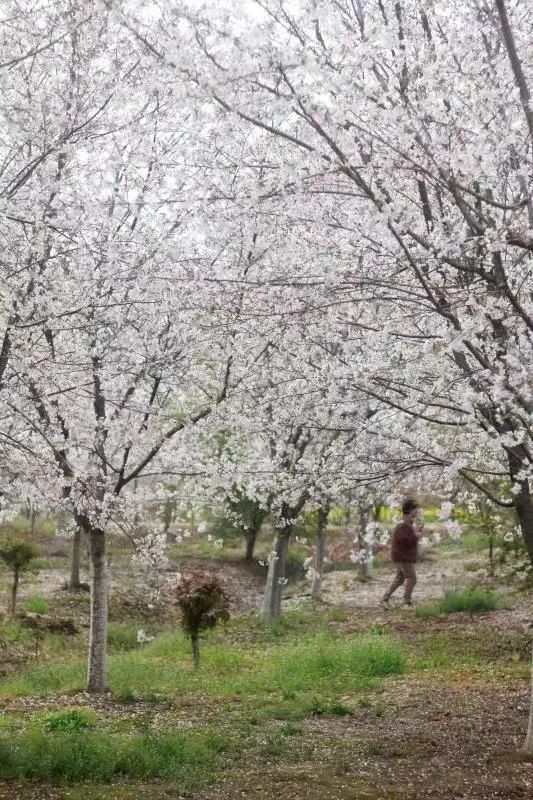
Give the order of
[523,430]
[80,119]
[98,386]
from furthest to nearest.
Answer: [98,386]
[80,119]
[523,430]

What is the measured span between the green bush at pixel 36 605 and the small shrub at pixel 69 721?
8696mm

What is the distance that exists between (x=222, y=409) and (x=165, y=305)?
8.25 feet

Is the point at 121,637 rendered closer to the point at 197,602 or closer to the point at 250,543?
the point at 197,602

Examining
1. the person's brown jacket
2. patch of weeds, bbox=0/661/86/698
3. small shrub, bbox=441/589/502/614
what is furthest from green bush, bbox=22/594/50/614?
→ small shrub, bbox=441/589/502/614

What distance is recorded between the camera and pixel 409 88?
20.6 feet

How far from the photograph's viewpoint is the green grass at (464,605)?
16375mm

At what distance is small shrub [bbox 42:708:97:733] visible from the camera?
326 inches

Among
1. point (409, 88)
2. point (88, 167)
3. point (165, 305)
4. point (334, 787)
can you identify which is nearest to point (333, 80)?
point (409, 88)

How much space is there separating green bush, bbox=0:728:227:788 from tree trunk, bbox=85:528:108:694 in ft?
9.35

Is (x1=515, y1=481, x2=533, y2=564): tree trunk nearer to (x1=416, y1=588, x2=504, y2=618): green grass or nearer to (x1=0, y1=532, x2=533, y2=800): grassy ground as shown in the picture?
(x1=0, y1=532, x2=533, y2=800): grassy ground

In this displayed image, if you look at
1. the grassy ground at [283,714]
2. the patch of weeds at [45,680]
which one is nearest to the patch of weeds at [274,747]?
the grassy ground at [283,714]

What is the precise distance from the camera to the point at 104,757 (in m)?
6.94

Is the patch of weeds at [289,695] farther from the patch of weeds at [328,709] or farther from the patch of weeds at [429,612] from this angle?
the patch of weeds at [429,612]

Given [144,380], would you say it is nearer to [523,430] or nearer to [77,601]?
[523,430]
